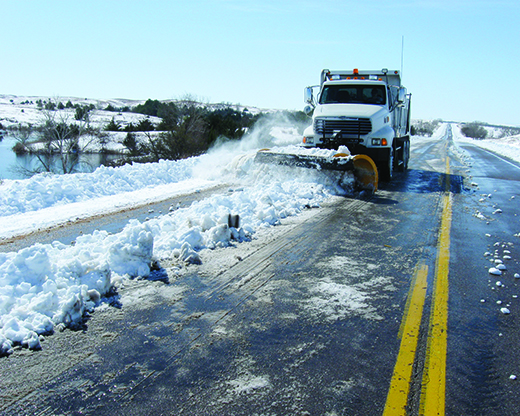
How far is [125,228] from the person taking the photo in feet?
16.4

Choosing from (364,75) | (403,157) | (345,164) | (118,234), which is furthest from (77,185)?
(403,157)

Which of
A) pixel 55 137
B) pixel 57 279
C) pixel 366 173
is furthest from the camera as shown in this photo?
pixel 55 137

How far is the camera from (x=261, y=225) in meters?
6.99

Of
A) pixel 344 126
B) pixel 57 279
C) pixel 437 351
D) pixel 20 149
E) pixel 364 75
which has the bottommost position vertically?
pixel 437 351

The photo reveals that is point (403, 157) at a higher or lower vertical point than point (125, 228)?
higher

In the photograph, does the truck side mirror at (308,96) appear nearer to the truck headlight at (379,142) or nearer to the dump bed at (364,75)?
the dump bed at (364,75)

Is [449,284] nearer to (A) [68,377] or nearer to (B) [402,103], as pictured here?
(A) [68,377]

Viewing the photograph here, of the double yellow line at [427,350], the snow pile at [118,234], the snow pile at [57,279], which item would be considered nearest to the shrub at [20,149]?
the snow pile at [118,234]

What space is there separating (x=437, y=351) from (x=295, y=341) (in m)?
1.11

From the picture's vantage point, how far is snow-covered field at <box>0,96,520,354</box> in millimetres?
3656

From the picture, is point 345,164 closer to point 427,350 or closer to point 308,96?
point 308,96

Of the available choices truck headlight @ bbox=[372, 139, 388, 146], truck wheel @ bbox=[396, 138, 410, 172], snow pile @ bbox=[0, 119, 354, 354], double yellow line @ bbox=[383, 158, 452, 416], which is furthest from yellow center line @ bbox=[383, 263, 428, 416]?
truck wheel @ bbox=[396, 138, 410, 172]

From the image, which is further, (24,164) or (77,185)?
(24,164)

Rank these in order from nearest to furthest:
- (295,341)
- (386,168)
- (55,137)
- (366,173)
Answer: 1. (295,341)
2. (366,173)
3. (386,168)
4. (55,137)
